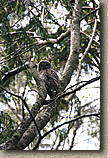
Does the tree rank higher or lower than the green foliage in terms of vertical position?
higher

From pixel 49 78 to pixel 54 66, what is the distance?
0.81m

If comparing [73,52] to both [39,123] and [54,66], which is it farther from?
[54,66]

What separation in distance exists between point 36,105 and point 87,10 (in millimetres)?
1685

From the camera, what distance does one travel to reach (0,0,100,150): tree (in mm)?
1982

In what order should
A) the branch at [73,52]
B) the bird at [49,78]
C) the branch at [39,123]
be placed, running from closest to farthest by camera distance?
the branch at [39,123]
the branch at [73,52]
the bird at [49,78]

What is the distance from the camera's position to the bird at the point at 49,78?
2.44 metres

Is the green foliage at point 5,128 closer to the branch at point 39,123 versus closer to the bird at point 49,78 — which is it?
the branch at point 39,123

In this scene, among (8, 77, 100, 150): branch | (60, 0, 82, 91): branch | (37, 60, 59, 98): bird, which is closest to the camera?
(8, 77, 100, 150): branch

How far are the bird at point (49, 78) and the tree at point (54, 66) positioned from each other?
125 mm

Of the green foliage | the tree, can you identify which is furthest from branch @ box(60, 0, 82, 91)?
the green foliage

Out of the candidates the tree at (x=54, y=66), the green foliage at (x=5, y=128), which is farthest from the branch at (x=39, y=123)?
the green foliage at (x=5, y=128)

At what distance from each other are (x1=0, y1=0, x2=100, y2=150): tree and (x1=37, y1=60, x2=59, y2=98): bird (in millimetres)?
125

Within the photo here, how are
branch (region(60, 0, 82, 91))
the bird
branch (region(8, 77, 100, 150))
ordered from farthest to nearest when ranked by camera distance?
the bird < branch (region(60, 0, 82, 91)) < branch (region(8, 77, 100, 150))

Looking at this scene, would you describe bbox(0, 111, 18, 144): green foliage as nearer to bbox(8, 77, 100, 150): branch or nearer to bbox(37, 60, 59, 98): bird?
bbox(8, 77, 100, 150): branch
